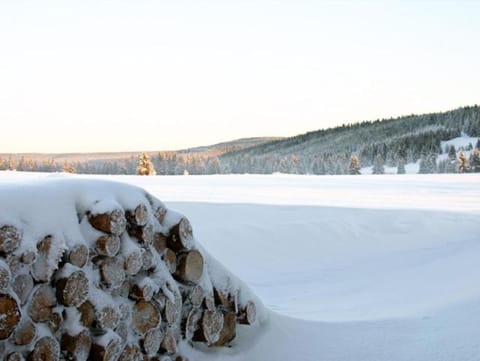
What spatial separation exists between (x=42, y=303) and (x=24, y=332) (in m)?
0.16

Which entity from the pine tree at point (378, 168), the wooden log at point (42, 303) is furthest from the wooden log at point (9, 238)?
the pine tree at point (378, 168)

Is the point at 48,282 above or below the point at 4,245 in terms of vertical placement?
below

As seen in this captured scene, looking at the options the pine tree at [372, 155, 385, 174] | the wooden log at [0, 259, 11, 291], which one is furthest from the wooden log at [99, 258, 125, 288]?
the pine tree at [372, 155, 385, 174]

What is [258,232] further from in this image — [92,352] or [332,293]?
[92,352]

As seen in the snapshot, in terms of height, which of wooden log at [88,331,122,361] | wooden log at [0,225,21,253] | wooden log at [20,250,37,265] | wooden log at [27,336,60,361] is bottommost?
wooden log at [88,331,122,361]

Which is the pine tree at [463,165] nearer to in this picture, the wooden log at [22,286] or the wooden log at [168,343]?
the wooden log at [168,343]

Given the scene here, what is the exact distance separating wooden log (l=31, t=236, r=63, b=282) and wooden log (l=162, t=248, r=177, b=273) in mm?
880

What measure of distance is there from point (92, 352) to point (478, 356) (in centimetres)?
247

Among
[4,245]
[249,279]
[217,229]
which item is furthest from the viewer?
[217,229]

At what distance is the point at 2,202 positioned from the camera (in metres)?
2.39

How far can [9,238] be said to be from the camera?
7.64 feet

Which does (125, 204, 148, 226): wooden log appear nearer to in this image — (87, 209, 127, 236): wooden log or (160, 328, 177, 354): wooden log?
(87, 209, 127, 236): wooden log

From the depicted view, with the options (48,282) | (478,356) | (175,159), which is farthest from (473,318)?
(175,159)

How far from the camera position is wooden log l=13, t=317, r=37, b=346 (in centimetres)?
235
